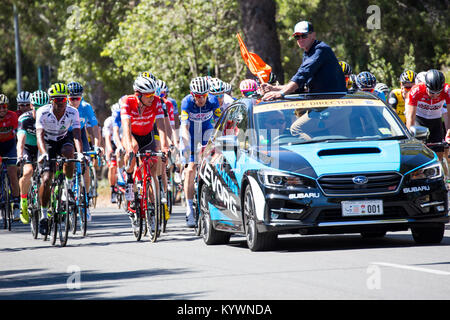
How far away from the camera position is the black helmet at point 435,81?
14.8 meters

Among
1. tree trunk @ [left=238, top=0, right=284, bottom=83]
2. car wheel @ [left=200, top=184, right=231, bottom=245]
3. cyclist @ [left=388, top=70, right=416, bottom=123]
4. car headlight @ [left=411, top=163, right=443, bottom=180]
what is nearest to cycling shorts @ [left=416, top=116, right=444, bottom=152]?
cyclist @ [left=388, top=70, right=416, bottom=123]

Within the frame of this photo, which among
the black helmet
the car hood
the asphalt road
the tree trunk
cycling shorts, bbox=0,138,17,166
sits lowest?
the asphalt road

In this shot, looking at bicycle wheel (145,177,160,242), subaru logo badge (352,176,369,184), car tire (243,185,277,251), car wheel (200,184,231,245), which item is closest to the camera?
subaru logo badge (352,176,369,184)

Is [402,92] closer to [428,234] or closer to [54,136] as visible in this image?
[54,136]

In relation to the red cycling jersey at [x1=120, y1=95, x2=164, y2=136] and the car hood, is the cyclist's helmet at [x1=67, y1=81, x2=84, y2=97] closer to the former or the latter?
the red cycling jersey at [x1=120, y1=95, x2=164, y2=136]

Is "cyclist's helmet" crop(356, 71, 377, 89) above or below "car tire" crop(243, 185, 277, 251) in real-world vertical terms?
above

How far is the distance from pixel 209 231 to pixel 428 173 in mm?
3045

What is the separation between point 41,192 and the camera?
14.0 m

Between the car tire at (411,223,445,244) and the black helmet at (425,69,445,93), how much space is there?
4.09 metres

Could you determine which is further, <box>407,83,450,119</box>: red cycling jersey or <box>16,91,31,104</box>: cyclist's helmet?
<box>16,91,31,104</box>: cyclist's helmet

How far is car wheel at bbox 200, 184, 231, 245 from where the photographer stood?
12.5 metres

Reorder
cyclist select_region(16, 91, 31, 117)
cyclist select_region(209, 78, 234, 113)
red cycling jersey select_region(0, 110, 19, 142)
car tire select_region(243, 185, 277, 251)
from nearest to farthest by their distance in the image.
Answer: car tire select_region(243, 185, 277, 251) < cyclist select_region(209, 78, 234, 113) < red cycling jersey select_region(0, 110, 19, 142) < cyclist select_region(16, 91, 31, 117)

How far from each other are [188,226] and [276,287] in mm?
7422
